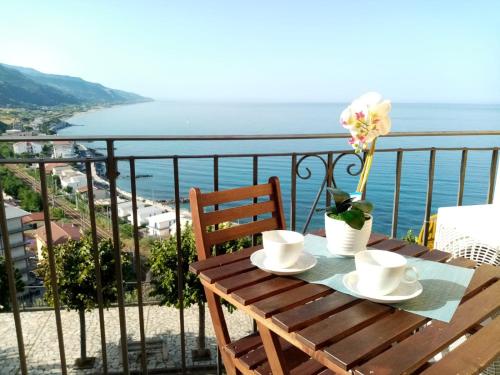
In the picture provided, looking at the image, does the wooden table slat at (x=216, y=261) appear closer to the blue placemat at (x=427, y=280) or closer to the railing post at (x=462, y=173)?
the blue placemat at (x=427, y=280)

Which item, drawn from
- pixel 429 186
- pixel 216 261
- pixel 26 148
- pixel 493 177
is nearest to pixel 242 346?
pixel 216 261

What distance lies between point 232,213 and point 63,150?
0.97m

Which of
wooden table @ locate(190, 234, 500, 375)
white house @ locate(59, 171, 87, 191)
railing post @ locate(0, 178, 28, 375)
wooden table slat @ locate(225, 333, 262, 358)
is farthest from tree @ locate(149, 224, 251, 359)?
wooden table @ locate(190, 234, 500, 375)

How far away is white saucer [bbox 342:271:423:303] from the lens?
100 centimetres

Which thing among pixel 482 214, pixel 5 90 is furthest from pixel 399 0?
pixel 482 214

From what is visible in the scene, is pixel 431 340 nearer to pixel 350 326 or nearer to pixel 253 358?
pixel 350 326

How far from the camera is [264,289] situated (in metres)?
1.09

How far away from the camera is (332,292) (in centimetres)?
108

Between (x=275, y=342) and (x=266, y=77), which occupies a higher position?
(x=266, y=77)

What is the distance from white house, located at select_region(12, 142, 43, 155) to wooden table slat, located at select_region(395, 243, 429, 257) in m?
1.67

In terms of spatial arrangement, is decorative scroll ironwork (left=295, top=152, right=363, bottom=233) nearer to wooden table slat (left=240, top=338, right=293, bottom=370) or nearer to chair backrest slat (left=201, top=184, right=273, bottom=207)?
chair backrest slat (left=201, top=184, right=273, bottom=207)

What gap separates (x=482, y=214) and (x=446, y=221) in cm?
20

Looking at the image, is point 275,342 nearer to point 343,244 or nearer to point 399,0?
point 343,244

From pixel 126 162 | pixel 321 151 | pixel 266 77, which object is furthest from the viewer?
pixel 266 77
